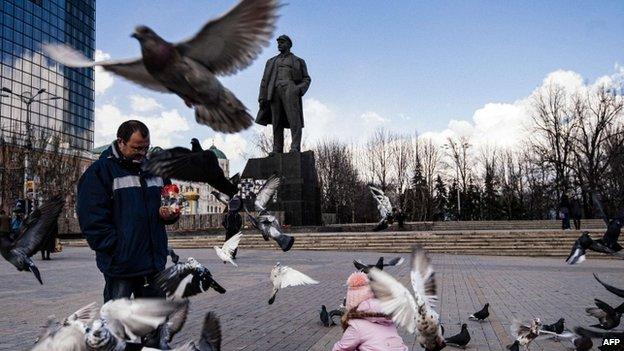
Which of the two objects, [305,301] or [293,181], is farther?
[293,181]

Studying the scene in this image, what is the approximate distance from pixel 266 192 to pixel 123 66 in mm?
2280

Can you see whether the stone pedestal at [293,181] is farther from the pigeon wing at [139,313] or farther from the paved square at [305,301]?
the pigeon wing at [139,313]

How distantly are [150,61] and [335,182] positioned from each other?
5995cm

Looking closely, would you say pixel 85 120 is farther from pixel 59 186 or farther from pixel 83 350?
pixel 83 350

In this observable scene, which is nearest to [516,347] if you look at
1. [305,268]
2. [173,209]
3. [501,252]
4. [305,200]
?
[173,209]

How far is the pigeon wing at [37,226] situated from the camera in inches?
134

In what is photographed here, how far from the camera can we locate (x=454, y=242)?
22297 millimetres

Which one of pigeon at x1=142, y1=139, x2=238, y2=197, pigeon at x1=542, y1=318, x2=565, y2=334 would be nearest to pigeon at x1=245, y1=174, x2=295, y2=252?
pigeon at x1=142, y1=139, x2=238, y2=197

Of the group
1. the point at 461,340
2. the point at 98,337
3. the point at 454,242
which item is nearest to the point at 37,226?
the point at 98,337

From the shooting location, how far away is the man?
3.39m

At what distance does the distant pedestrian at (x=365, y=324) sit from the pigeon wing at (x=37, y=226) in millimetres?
2091

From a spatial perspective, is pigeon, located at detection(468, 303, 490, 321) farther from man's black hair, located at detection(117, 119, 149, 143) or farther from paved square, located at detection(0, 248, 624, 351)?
man's black hair, located at detection(117, 119, 149, 143)

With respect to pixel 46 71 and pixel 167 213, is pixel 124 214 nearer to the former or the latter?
pixel 167 213

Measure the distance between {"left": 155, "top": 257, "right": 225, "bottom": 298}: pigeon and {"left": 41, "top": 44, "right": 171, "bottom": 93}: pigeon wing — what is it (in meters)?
1.34
